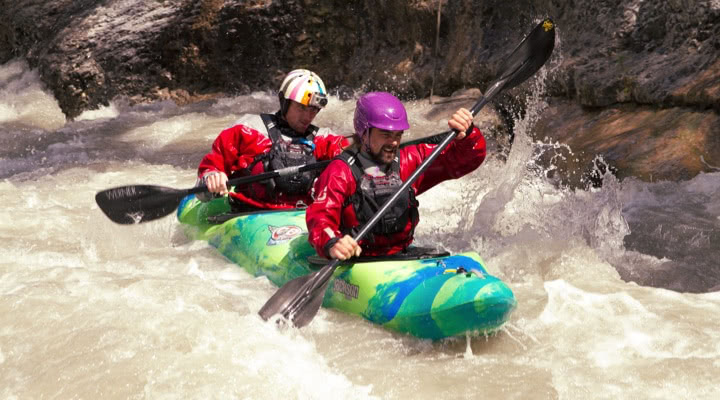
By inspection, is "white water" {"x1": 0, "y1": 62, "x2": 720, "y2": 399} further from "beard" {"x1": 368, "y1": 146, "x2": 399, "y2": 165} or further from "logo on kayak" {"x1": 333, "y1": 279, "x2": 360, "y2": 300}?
"beard" {"x1": 368, "y1": 146, "x2": 399, "y2": 165}

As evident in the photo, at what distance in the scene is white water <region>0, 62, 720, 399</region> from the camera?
3496 millimetres

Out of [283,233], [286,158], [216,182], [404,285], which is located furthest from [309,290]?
[286,158]

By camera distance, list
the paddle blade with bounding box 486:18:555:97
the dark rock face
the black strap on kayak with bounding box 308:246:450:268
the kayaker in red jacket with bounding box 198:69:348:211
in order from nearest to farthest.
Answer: the black strap on kayak with bounding box 308:246:450:268 < the paddle blade with bounding box 486:18:555:97 < the kayaker in red jacket with bounding box 198:69:348:211 < the dark rock face

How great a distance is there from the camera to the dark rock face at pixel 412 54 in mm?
6273

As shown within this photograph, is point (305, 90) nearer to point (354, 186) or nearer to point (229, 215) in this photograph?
point (229, 215)

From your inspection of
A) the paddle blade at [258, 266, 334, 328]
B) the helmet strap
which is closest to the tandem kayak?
the paddle blade at [258, 266, 334, 328]

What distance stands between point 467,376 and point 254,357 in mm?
898

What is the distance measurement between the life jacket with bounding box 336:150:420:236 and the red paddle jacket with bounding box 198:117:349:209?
123cm

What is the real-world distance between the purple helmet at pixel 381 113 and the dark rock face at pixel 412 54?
100 inches

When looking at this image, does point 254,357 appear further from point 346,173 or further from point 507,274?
point 507,274

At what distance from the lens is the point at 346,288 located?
4.09 metres

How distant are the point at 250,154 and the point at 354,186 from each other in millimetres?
1503

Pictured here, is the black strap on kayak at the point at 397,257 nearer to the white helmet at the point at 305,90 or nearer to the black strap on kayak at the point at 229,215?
the black strap on kayak at the point at 229,215

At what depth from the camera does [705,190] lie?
18.2ft
